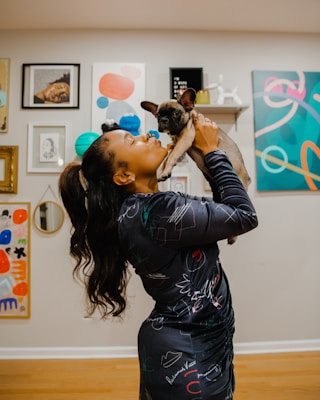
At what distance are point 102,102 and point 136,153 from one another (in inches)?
70.4

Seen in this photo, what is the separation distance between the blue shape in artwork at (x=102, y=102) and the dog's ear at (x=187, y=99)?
1434 millimetres

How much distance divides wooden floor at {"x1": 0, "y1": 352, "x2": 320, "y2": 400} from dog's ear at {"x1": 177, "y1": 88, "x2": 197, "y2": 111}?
1.73 meters

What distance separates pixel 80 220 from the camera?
93 centimetres

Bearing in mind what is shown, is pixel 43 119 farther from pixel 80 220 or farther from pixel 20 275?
pixel 80 220

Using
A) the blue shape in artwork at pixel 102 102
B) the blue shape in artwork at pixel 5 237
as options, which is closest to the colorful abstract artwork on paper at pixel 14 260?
the blue shape in artwork at pixel 5 237

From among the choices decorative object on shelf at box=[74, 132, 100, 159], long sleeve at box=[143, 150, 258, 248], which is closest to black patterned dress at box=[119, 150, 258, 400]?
long sleeve at box=[143, 150, 258, 248]

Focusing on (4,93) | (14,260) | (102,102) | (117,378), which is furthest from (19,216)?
(117,378)

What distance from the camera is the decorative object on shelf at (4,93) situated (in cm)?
245

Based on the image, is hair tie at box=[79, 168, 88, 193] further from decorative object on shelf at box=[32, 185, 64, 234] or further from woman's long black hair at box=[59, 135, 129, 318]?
decorative object on shelf at box=[32, 185, 64, 234]

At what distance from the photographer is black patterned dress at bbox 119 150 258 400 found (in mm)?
729

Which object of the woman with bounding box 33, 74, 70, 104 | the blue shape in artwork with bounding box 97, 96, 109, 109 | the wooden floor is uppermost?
the woman with bounding box 33, 74, 70, 104

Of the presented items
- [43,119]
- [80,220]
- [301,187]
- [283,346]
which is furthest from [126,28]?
[283,346]

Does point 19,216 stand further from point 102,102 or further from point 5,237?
point 102,102

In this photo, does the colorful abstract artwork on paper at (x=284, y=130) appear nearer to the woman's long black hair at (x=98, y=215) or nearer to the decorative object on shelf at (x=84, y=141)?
the decorative object on shelf at (x=84, y=141)
